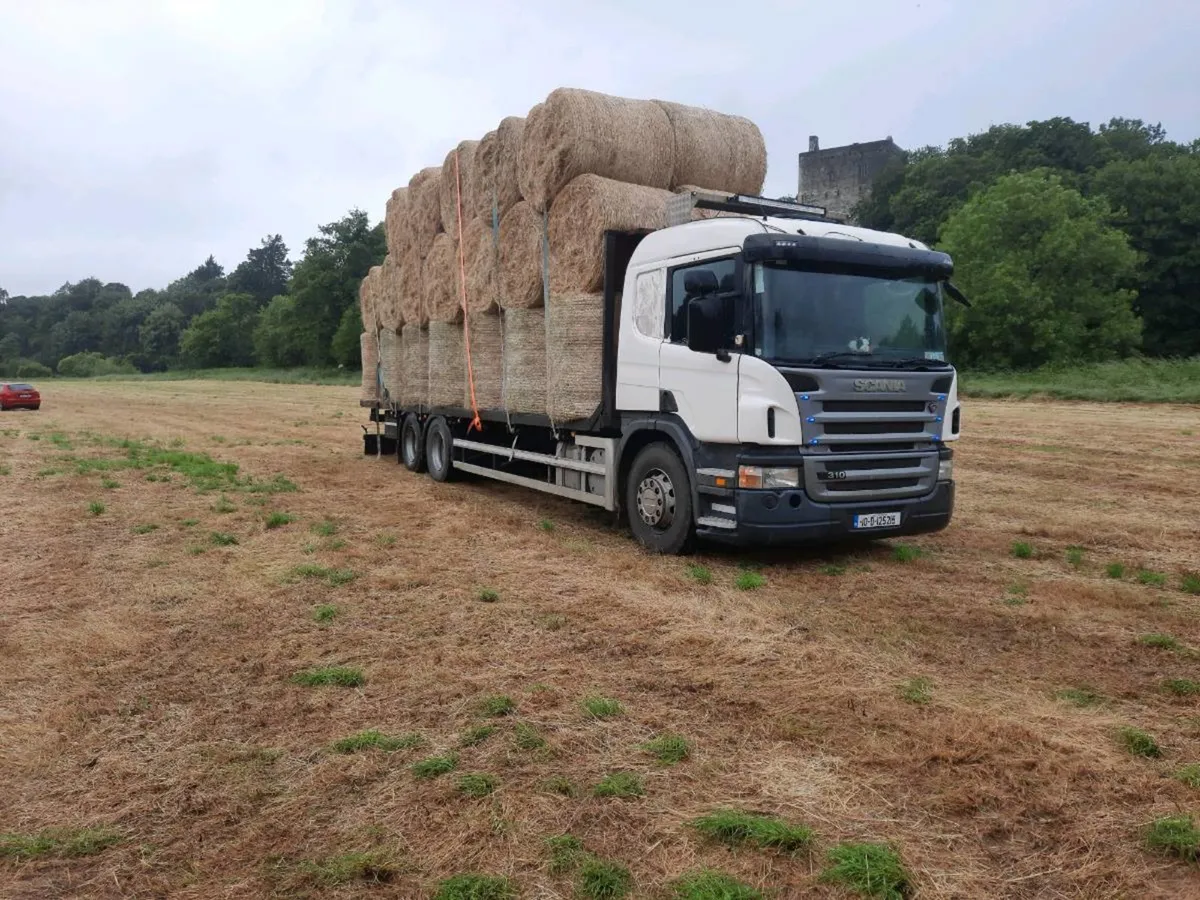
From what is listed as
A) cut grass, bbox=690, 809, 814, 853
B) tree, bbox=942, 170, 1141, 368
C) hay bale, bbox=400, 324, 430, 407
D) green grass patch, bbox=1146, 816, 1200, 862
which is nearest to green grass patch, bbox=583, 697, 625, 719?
cut grass, bbox=690, 809, 814, 853

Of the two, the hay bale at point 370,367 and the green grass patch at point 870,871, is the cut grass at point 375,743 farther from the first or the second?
the hay bale at point 370,367

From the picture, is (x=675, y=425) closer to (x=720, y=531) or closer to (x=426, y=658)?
(x=720, y=531)

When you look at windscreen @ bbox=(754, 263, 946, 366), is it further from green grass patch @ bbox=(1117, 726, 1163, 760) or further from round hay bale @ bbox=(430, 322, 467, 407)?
round hay bale @ bbox=(430, 322, 467, 407)

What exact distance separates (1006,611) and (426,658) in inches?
150

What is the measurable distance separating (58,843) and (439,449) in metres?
9.67

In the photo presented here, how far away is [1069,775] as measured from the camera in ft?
11.8

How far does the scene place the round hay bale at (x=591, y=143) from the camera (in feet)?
27.8

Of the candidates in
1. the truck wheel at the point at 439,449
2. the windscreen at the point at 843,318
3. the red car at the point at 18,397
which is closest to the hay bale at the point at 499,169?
the truck wheel at the point at 439,449

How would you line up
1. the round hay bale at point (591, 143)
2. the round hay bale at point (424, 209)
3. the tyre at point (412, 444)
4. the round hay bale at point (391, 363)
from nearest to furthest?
the round hay bale at point (591, 143) < the round hay bale at point (424, 209) < the tyre at point (412, 444) < the round hay bale at point (391, 363)

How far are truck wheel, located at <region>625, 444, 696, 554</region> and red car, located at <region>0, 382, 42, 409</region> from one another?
31.6m

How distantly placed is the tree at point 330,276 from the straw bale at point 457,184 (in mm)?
61024

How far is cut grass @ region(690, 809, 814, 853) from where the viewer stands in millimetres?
3088

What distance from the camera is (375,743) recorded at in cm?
388

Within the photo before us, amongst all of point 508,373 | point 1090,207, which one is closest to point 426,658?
point 508,373
